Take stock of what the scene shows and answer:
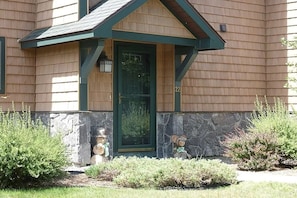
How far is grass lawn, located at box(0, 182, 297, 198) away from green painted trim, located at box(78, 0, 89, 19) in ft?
13.6

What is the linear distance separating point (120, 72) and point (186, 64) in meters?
1.50

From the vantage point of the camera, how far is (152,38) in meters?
11.3

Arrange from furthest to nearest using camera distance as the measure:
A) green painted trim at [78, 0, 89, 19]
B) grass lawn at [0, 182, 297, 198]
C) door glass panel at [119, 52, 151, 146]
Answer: door glass panel at [119, 52, 151, 146] → green painted trim at [78, 0, 89, 19] → grass lawn at [0, 182, 297, 198]

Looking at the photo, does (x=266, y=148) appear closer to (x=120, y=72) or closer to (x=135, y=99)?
(x=135, y=99)

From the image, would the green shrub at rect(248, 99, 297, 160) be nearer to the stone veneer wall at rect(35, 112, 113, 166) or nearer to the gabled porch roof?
the gabled porch roof

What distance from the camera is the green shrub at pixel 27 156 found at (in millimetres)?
7977

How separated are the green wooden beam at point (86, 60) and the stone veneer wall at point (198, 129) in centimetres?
219

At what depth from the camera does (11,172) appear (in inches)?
316

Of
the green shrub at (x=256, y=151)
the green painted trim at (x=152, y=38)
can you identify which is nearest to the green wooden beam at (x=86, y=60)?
the green painted trim at (x=152, y=38)

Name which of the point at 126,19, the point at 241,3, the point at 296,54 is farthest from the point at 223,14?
the point at 126,19

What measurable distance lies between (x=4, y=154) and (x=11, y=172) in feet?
0.91

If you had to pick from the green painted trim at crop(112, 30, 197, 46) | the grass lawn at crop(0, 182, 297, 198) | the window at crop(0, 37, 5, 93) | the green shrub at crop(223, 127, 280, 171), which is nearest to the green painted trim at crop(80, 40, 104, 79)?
the green painted trim at crop(112, 30, 197, 46)

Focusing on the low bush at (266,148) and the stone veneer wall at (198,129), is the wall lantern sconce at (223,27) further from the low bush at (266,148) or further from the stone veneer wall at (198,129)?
the low bush at (266,148)

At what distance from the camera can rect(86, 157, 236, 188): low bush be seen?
8398 millimetres
